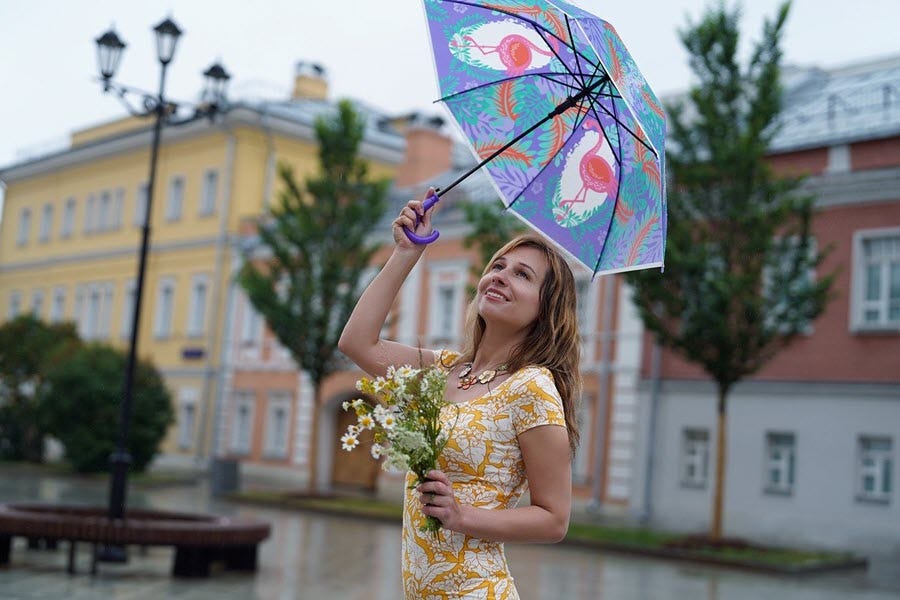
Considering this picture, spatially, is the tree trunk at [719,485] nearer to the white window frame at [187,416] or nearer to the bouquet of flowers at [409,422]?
the bouquet of flowers at [409,422]

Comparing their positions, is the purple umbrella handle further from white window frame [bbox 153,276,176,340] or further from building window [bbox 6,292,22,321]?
building window [bbox 6,292,22,321]

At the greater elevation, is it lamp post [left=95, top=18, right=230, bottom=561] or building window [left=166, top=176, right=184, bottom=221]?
building window [left=166, top=176, right=184, bottom=221]

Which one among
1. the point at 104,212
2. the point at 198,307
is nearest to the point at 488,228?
the point at 198,307

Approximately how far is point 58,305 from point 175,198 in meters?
9.31

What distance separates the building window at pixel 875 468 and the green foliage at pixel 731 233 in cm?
367

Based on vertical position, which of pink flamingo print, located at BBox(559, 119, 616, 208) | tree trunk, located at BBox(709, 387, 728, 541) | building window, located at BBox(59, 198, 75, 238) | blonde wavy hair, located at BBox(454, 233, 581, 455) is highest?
building window, located at BBox(59, 198, 75, 238)

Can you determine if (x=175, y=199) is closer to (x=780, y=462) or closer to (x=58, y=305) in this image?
(x=58, y=305)

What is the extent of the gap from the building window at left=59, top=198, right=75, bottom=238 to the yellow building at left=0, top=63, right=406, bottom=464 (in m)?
0.05

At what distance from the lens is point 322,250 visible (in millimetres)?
Answer: 27172

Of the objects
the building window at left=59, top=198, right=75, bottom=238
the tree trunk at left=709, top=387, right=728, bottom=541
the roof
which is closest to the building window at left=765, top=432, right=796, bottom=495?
the tree trunk at left=709, top=387, right=728, bottom=541

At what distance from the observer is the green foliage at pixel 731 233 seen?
63.8 feet

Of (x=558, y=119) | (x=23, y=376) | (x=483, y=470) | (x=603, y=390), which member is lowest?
(x=483, y=470)

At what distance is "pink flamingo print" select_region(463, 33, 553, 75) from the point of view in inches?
170

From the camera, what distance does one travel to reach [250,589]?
1245cm
